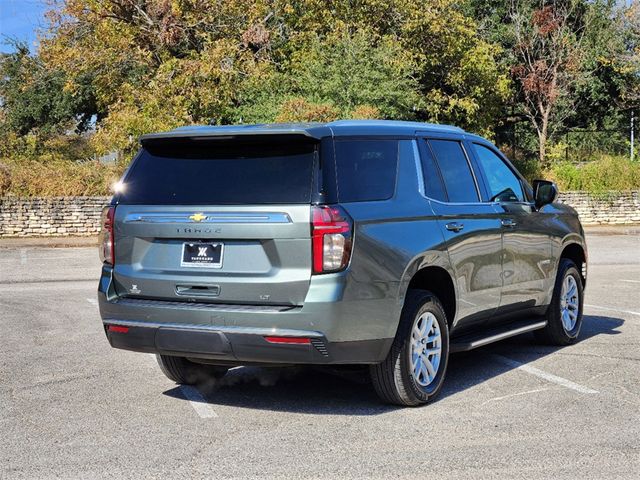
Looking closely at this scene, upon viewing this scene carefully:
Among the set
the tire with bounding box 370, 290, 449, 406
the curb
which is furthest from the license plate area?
the curb

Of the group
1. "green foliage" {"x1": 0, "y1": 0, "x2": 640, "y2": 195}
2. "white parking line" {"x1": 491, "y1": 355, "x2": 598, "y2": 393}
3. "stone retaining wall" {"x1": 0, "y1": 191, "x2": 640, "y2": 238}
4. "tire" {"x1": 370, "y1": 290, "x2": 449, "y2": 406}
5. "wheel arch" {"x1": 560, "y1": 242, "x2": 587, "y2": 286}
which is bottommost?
"stone retaining wall" {"x1": 0, "y1": 191, "x2": 640, "y2": 238}

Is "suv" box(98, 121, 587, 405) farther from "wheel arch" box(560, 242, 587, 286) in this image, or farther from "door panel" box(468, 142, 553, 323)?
"wheel arch" box(560, 242, 587, 286)

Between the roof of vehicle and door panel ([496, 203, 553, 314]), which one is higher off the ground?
the roof of vehicle

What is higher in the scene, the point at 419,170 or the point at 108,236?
the point at 419,170

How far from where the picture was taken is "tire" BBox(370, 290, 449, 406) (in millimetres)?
6445

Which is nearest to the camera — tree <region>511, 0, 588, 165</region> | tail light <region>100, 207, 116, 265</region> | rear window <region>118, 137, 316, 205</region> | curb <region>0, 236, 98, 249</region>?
rear window <region>118, 137, 316, 205</region>

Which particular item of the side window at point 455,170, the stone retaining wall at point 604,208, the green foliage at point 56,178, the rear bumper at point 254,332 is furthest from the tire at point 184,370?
the stone retaining wall at point 604,208

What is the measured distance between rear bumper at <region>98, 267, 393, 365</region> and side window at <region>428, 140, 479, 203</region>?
1.60m

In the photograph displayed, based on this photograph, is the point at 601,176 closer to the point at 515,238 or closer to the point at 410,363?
the point at 515,238

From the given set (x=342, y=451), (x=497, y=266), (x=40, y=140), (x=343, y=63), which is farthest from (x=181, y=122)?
(x=342, y=451)

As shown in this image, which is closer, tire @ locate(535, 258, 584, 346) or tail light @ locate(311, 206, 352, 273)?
tail light @ locate(311, 206, 352, 273)

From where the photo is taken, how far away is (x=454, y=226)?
23.3 ft

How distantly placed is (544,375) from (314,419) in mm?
2327

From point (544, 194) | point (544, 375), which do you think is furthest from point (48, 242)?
point (544, 375)
